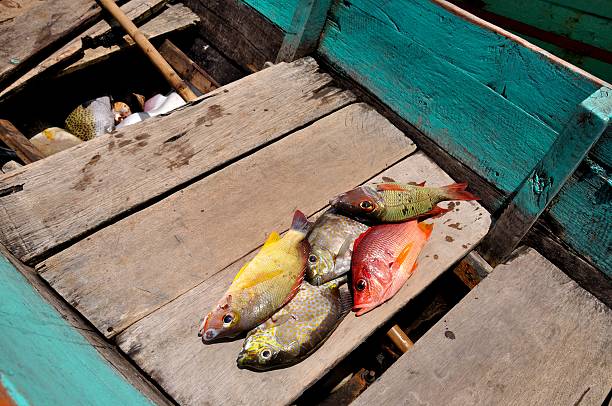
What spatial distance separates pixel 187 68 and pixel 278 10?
86 cm

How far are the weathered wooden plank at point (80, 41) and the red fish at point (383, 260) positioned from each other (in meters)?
2.38

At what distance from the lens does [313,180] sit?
2602 millimetres

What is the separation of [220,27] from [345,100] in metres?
1.27

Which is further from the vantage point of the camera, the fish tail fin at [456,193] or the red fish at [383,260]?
the fish tail fin at [456,193]

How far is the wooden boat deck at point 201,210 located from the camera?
195 centimetres

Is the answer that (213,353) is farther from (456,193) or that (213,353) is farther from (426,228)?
(456,193)

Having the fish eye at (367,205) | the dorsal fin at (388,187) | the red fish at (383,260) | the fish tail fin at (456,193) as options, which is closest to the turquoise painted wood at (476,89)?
the fish tail fin at (456,193)

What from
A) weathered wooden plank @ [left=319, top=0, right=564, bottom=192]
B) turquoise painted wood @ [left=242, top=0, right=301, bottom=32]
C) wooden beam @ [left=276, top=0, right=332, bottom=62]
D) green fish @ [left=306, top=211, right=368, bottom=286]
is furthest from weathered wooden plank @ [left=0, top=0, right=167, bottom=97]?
green fish @ [left=306, top=211, right=368, bottom=286]

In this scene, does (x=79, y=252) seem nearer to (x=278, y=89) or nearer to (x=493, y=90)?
(x=278, y=89)

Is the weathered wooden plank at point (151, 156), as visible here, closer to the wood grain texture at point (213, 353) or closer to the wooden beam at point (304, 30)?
the wooden beam at point (304, 30)

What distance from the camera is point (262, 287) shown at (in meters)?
1.99

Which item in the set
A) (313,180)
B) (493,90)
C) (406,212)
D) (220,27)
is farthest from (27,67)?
(493,90)

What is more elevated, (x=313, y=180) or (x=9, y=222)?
(x=313, y=180)

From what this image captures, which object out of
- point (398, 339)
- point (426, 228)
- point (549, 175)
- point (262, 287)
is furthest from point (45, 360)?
point (549, 175)
